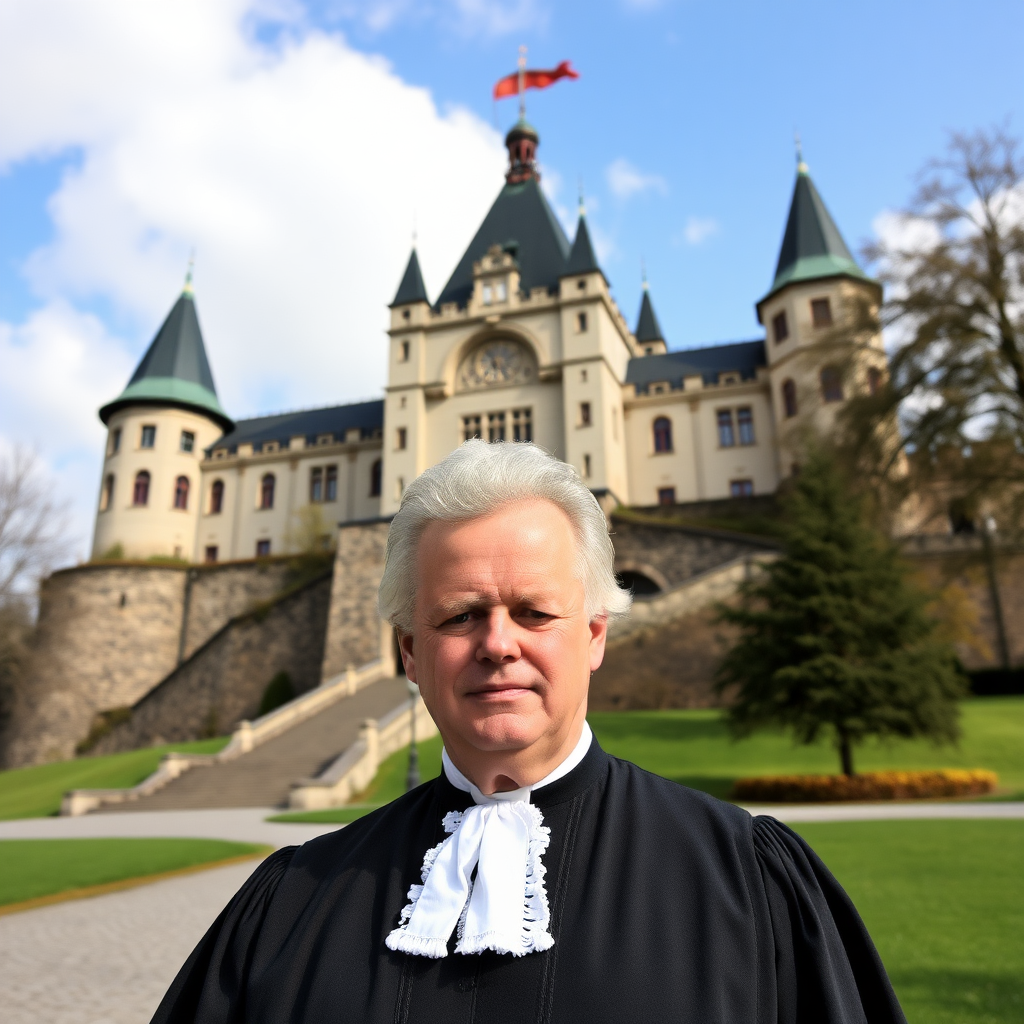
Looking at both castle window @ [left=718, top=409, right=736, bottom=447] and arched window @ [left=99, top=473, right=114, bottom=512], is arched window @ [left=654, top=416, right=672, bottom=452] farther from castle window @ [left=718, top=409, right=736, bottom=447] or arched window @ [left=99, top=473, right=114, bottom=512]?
arched window @ [left=99, top=473, right=114, bottom=512]

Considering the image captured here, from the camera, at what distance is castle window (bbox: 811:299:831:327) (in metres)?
36.9

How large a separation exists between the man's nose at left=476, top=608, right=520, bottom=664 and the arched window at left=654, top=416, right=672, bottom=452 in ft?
133

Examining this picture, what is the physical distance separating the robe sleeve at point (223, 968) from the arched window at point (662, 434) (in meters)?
40.7

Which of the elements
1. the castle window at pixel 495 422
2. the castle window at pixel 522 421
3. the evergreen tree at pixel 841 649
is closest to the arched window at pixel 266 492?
the castle window at pixel 495 422

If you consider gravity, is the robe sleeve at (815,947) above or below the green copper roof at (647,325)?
below

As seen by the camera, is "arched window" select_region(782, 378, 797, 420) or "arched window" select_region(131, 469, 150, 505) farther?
"arched window" select_region(131, 469, 150, 505)

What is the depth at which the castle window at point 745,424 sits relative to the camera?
3994 cm

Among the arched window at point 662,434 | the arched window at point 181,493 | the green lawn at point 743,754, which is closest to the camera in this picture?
the green lawn at point 743,754

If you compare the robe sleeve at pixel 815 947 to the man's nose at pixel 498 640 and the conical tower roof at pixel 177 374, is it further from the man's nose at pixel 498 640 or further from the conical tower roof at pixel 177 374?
the conical tower roof at pixel 177 374

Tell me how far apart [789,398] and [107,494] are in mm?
36937

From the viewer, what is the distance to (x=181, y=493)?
47.7 meters

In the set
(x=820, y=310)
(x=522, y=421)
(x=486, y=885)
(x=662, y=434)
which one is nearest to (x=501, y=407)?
(x=522, y=421)

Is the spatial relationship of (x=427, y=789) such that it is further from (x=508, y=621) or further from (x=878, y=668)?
(x=878, y=668)

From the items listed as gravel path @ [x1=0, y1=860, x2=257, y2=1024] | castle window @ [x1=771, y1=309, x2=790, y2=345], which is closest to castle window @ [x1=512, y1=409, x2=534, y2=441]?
castle window @ [x1=771, y1=309, x2=790, y2=345]
